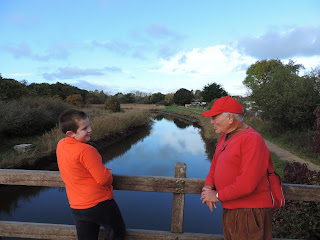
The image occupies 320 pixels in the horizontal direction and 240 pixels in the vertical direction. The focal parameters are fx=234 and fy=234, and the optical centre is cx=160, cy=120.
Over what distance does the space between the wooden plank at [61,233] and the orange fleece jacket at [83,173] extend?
2.04 feet

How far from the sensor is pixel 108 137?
15.4 metres

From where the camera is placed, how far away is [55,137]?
11109 mm

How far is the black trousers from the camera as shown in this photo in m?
1.71

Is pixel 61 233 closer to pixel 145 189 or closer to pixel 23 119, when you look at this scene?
pixel 145 189

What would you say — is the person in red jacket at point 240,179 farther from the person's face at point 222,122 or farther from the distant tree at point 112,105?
the distant tree at point 112,105

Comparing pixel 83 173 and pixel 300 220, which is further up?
pixel 83 173

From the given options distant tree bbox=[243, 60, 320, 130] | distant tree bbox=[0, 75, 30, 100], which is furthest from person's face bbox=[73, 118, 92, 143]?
distant tree bbox=[0, 75, 30, 100]

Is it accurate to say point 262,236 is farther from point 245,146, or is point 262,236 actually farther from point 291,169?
point 291,169

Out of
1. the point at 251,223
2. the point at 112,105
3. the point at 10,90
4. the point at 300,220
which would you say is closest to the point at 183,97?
the point at 112,105

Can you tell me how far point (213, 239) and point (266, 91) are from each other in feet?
53.0

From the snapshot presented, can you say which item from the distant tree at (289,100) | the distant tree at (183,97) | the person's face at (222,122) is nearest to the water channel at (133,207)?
the person's face at (222,122)

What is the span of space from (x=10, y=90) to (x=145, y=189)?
17.4 metres

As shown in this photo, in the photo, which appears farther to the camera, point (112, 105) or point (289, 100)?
point (112, 105)

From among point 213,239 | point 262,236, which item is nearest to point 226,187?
point 262,236
